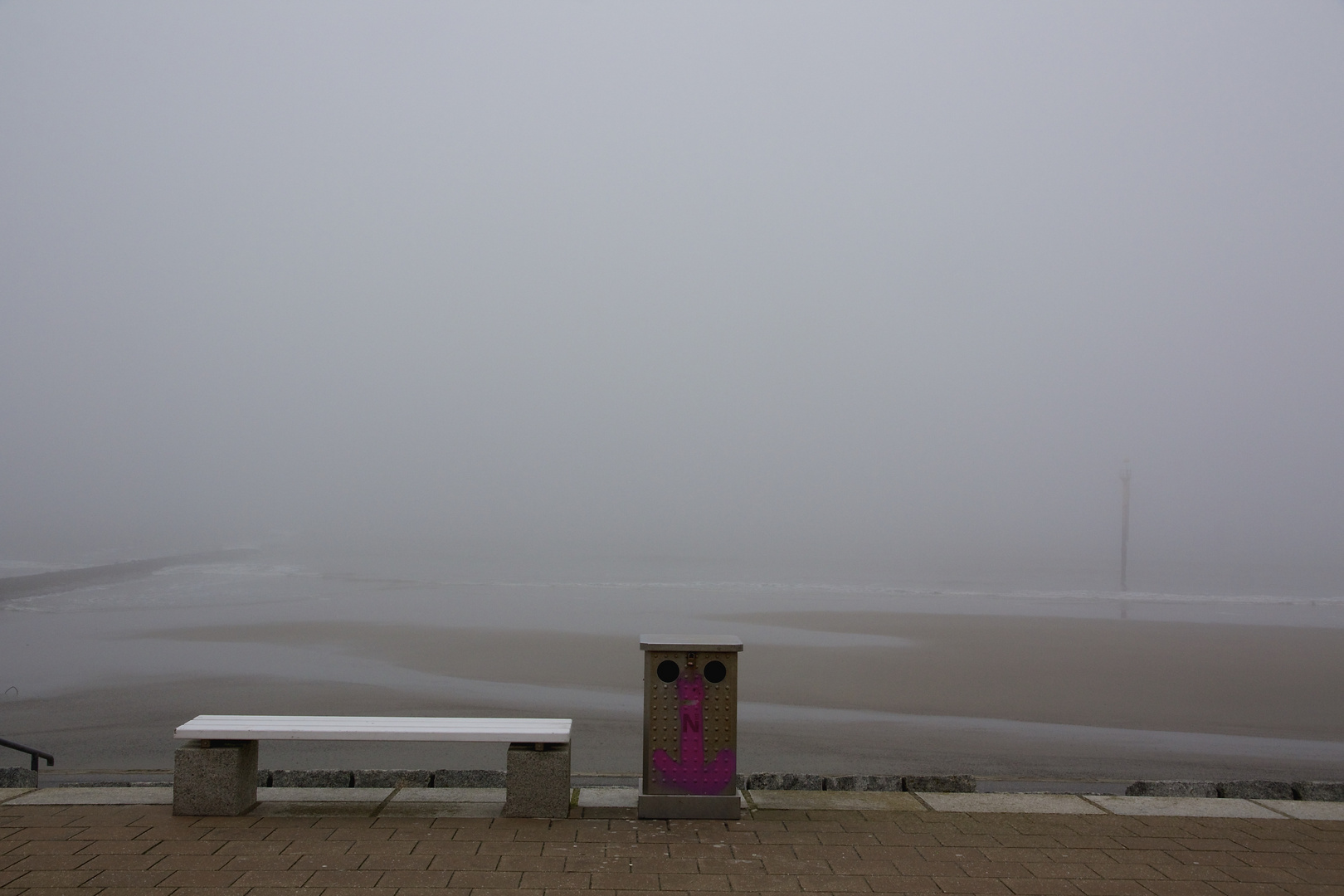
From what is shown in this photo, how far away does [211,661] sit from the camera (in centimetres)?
1681

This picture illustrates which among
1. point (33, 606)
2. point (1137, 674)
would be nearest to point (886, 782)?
point (1137, 674)

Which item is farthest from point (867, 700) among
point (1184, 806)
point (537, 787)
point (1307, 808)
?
point (537, 787)

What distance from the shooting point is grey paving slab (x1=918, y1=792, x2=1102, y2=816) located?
629 cm

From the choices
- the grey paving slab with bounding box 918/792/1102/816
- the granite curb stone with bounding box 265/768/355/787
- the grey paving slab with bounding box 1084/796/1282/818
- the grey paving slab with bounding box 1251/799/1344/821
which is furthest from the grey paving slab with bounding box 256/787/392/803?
the grey paving slab with bounding box 1251/799/1344/821

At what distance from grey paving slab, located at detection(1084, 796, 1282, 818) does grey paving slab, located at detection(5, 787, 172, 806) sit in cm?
617

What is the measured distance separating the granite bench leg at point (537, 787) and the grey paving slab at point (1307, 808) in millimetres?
4715

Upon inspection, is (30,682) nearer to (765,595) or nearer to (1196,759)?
(1196,759)

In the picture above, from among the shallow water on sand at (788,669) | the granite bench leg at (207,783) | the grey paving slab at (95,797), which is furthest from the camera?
the shallow water on sand at (788,669)

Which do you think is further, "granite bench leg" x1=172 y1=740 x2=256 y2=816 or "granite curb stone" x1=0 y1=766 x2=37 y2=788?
"granite curb stone" x1=0 y1=766 x2=37 y2=788

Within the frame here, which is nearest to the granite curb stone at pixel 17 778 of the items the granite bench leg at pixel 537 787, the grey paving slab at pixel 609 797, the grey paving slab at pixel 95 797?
the grey paving slab at pixel 95 797

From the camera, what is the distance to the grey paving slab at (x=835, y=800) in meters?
6.28

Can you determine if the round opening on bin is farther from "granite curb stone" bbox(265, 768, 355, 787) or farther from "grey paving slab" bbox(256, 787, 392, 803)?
"granite curb stone" bbox(265, 768, 355, 787)

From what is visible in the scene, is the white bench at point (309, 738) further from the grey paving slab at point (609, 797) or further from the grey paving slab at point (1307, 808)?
the grey paving slab at point (1307, 808)

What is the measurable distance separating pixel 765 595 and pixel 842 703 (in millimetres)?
18144
